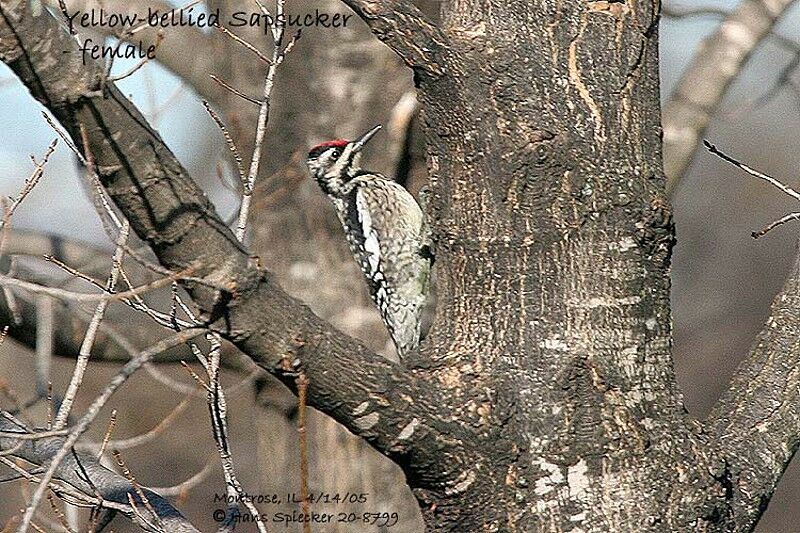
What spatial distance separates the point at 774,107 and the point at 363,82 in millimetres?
13221

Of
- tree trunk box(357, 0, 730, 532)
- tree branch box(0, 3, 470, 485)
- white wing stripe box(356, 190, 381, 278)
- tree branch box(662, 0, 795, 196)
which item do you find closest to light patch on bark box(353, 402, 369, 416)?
tree branch box(0, 3, 470, 485)

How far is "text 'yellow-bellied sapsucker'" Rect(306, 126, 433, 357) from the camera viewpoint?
3631 millimetres

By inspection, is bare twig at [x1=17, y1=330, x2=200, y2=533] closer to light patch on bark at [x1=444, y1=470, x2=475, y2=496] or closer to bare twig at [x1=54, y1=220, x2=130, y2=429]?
bare twig at [x1=54, y1=220, x2=130, y2=429]

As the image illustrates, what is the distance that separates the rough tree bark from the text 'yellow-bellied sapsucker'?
4.75 ft

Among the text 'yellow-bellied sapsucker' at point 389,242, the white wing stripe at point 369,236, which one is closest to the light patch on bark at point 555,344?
the text 'yellow-bellied sapsucker' at point 389,242

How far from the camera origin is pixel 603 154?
2043mm

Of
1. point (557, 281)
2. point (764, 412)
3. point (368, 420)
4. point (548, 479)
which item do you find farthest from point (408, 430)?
point (764, 412)

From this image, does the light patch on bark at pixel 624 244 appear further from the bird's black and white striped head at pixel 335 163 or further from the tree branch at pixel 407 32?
the bird's black and white striped head at pixel 335 163

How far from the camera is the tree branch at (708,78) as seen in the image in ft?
13.8

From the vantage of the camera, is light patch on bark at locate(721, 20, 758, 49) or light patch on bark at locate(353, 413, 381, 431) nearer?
light patch on bark at locate(353, 413, 381, 431)

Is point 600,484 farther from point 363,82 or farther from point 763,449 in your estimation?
point 363,82

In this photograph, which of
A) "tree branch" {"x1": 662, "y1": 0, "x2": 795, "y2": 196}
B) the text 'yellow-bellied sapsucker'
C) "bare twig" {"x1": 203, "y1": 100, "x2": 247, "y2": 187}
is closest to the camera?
"bare twig" {"x1": 203, "y1": 100, "x2": 247, "y2": 187}

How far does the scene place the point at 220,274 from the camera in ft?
5.51

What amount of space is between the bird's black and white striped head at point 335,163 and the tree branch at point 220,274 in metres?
1.91
